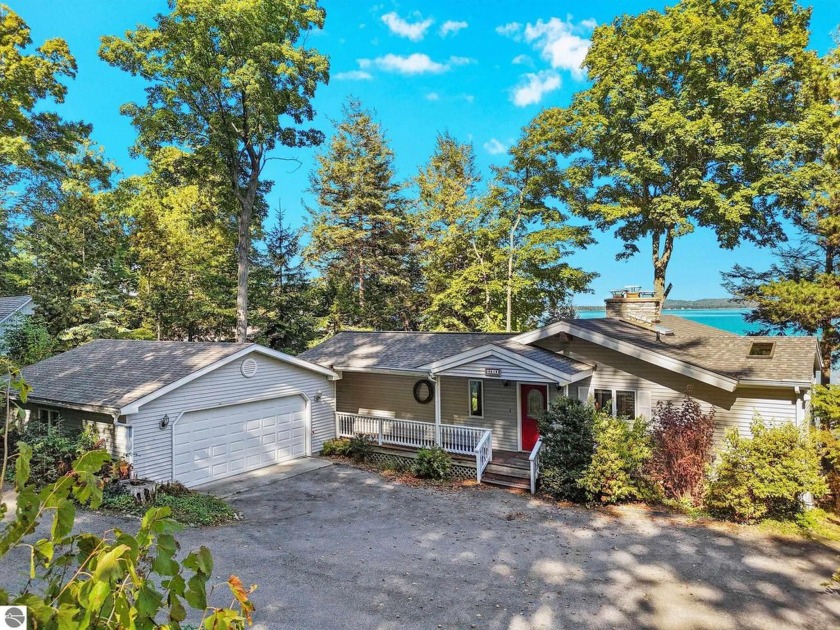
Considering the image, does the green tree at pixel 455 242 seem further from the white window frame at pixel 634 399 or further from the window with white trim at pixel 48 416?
the window with white trim at pixel 48 416

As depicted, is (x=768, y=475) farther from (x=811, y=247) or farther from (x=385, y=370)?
(x=811, y=247)

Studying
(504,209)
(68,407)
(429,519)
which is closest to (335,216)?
(504,209)

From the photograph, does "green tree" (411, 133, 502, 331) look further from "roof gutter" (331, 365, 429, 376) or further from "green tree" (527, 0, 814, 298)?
"roof gutter" (331, 365, 429, 376)

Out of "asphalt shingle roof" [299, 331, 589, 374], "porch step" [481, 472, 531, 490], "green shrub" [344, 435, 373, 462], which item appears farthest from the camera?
"green shrub" [344, 435, 373, 462]

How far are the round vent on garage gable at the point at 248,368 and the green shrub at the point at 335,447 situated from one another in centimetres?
373

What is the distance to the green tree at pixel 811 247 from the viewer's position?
15.3 metres

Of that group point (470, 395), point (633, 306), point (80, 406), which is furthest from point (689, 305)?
point (80, 406)

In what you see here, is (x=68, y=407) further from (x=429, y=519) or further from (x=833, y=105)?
(x=833, y=105)

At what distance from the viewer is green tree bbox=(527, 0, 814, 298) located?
20.3 meters

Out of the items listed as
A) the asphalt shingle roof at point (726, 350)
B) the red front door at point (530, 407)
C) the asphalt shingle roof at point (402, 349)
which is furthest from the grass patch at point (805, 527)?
the red front door at point (530, 407)

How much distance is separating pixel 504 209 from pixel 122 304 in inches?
839

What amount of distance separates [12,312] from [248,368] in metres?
15.0

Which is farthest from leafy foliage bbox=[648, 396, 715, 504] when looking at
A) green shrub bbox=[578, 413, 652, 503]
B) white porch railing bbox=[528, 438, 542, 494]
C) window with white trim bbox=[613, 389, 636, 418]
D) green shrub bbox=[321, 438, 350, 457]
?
green shrub bbox=[321, 438, 350, 457]

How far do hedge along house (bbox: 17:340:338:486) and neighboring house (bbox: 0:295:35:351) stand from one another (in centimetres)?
747
